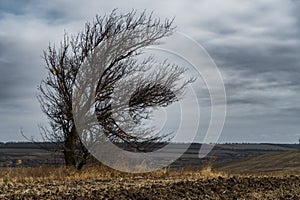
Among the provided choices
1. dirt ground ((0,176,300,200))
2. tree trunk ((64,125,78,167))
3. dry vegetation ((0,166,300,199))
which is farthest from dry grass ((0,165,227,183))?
dirt ground ((0,176,300,200))

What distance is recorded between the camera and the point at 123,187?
13711mm

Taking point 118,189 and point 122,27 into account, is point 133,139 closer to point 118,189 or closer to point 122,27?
point 122,27

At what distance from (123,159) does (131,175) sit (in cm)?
144

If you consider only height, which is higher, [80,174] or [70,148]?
[70,148]

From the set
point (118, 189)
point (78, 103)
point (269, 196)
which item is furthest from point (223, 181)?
point (78, 103)

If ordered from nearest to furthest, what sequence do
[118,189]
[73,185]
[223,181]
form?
[118,189], [73,185], [223,181]

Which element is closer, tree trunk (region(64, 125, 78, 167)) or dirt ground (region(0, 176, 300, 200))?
dirt ground (region(0, 176, 300, 200))

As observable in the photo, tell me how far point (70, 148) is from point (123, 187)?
7.75m

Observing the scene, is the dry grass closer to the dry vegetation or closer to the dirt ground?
the dry vegetation

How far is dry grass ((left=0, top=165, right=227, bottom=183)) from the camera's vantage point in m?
16.9

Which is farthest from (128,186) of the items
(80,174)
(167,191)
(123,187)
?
(80,174)

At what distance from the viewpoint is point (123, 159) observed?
20547 millimetres

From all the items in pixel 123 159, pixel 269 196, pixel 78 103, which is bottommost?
pixel 269 196

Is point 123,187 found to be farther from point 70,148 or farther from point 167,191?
point 70,148
